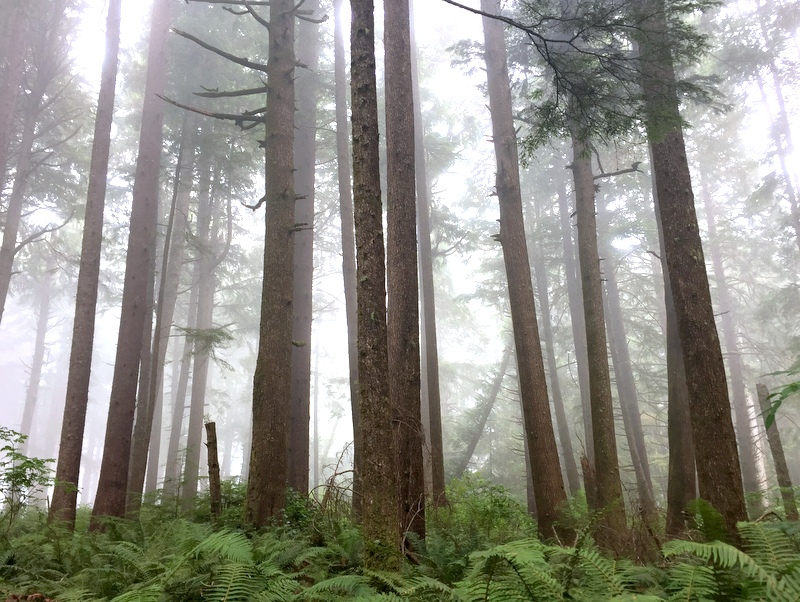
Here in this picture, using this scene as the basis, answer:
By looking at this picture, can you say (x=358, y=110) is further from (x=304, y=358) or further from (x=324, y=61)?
(x=324, y=61)

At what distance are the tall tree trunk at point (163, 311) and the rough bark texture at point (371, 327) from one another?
692cm

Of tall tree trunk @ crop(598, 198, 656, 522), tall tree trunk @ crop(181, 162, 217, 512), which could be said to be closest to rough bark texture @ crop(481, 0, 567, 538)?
tall tree trunk @ crop(598, 198, 656, 522)

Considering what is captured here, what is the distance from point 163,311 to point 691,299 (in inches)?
619

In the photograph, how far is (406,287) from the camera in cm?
699

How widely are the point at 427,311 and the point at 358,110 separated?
373 inches

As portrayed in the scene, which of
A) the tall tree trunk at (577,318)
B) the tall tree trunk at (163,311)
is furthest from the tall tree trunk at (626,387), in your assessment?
the tall tree trunk at (163,311)

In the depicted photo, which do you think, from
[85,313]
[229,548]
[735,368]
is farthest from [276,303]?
[735,368]

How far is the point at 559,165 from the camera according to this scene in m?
21.3

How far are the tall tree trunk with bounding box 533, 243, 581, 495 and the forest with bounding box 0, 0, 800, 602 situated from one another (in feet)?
0.48

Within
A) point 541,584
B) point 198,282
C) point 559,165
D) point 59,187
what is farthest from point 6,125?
point 559,165

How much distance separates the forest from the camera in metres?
4.41

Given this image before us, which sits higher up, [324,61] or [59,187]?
[324,61]

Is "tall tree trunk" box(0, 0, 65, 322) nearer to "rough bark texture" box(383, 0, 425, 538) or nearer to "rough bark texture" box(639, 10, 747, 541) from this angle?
"rough bark texture" box(383, 0, 425, 538)

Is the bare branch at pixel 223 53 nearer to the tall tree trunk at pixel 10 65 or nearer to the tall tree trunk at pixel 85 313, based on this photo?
the tall tree trunk at pixel 85 313
